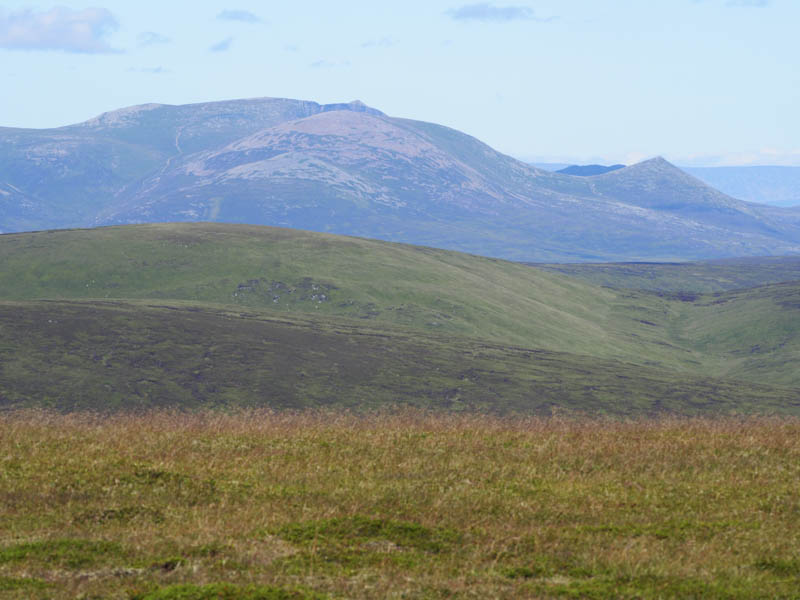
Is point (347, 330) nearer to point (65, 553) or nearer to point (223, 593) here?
point (65, 553)

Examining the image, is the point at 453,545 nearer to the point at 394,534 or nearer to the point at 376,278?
the point at 394,534

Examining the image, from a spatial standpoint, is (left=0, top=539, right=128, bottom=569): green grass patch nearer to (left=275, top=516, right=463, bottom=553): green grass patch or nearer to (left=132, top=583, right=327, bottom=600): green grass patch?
(left=132, top=583, right=327, bottom=600): green grass patch

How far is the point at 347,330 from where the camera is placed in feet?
353

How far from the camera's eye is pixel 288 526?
1236 cm

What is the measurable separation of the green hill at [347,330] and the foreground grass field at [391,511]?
48180mm

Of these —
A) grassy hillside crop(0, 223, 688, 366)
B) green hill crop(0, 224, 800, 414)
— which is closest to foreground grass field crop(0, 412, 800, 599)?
green hill crop(0, 224, 800, 414)

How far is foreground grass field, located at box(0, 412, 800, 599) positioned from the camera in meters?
10.5

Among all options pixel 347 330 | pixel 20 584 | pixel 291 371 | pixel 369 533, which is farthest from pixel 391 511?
pixel 347 330

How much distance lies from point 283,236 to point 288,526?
162109 millimetres

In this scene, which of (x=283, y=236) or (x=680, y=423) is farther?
(x=283, y=236)

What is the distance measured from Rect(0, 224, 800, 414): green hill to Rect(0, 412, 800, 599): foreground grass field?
1897 inches

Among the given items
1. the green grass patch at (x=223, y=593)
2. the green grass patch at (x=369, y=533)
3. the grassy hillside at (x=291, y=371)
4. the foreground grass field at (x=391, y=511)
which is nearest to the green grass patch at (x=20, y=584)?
the foreground grass field at (x=391, y=511)

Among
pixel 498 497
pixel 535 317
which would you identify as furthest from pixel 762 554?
pixel 535 317

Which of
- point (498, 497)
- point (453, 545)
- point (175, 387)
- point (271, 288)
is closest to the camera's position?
point (453, 545)
